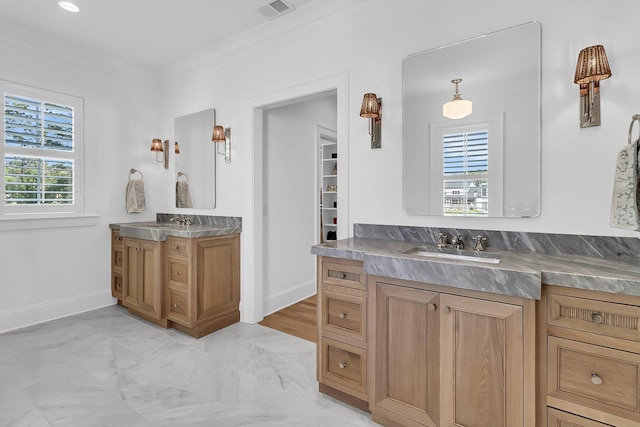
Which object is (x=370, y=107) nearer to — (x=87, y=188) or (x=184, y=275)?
(x=184, y=275)

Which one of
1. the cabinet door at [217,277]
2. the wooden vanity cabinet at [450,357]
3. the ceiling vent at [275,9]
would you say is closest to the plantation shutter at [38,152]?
the cabinet door at [217,277]

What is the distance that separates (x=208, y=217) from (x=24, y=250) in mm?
Result: 1714

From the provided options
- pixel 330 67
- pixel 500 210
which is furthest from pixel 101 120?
pixel 500 210

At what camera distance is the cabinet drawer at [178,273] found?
9.66 feet

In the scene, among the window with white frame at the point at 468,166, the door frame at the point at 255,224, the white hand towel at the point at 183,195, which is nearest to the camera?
the window with white frame at the point at 468,166

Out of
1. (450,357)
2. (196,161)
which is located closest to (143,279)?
(196,161)

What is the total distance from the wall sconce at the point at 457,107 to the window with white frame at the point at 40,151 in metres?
3.67

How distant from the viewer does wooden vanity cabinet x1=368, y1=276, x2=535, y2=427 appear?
136cm

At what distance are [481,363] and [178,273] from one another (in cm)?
256

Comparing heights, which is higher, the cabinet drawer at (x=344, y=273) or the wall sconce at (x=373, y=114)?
the wall sconce at (x=373, y=114)

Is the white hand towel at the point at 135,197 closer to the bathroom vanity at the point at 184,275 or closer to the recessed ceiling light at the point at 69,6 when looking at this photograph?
the bathroom vanity at the point at 184,275

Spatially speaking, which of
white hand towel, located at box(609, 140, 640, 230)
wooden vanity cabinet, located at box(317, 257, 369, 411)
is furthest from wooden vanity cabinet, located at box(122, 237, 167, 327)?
white hand towel, located at box(609, 140, 640, 230)

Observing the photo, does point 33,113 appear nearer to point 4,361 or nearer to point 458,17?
point 4,361

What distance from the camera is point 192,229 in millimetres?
3092
